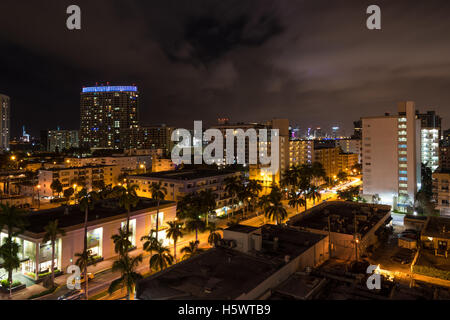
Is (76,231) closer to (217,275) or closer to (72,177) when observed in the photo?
(217,275)

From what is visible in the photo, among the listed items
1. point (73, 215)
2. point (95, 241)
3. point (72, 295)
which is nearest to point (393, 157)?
point (95, 241)

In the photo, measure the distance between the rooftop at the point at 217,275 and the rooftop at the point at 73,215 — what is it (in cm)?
1878

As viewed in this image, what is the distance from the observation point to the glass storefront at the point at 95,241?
37.0 meters

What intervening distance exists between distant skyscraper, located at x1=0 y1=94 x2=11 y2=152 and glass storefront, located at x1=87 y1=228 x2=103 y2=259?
183950mm

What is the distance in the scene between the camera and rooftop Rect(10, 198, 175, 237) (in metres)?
35.1

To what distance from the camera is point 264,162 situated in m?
96.3

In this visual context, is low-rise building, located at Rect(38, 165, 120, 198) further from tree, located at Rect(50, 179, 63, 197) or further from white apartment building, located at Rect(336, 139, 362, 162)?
white apartment building, located at Rect(336, 139, 362, 162)

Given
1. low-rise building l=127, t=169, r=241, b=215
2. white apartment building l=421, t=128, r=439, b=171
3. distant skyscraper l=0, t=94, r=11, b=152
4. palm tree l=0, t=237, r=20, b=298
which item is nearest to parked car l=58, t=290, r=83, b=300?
palm tree l=0, t=237, r=20, b=298

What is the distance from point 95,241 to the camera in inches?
1479

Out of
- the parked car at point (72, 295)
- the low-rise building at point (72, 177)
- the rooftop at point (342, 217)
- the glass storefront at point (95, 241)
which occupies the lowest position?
the parked car at point (72, 295)

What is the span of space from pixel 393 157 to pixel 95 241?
223 feet

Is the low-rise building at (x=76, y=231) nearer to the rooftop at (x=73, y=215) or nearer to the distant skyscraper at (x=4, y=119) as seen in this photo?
the rooftop at (x=73, y=215)

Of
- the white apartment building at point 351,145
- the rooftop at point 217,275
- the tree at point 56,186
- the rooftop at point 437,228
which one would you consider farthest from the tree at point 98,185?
the white apartment building at point 351,145
